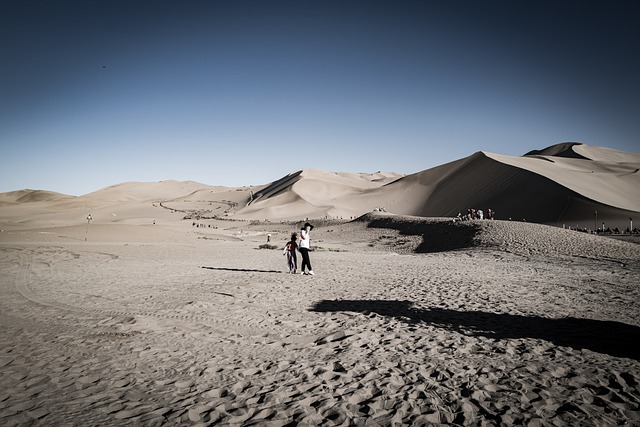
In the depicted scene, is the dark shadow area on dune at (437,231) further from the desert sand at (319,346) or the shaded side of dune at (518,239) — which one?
the desert sand at (319,346)

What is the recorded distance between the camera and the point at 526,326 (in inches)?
255

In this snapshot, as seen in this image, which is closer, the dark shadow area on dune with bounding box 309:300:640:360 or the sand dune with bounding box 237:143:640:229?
the dark shadow area on dune with bounding box 309:300:640:360

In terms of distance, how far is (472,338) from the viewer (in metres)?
5.82

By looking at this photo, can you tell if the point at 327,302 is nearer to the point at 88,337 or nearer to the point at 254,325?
the point at 254,325

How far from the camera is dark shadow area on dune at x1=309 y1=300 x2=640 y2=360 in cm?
557

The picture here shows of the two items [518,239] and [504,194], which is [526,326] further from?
[504,194]

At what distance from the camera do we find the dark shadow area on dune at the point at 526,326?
557cm

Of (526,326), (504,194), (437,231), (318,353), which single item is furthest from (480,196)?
(318,353)

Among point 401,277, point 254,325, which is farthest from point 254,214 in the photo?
point 254,325

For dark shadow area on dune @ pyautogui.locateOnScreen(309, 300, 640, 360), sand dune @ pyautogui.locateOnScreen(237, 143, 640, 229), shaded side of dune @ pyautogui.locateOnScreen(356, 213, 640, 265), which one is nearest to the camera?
dark shadow area on dune @ pyautogui.locateOnScreen(309, 300, 640, 360)

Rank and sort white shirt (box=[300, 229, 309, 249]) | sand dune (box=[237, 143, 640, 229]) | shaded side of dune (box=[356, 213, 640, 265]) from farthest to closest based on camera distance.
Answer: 1. sand dune (box=[237, 143, 640, 229])
2. shaded side of dune (box=[356, 213, 640, 265])
3. white shirt (box=[300, 229, 309, 249])

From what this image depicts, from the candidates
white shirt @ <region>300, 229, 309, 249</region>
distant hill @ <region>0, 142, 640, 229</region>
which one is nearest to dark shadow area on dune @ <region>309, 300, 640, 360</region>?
white shirt @ <region>300, 229, 309, 249</region>

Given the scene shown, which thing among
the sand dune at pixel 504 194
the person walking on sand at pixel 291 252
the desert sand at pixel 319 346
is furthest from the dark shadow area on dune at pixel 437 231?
the sand dune at pixel 504 194

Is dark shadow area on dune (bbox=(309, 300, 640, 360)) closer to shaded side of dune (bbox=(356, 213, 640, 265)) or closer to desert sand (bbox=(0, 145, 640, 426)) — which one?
desert sand (bbox=(0, 145, 640, 426))
